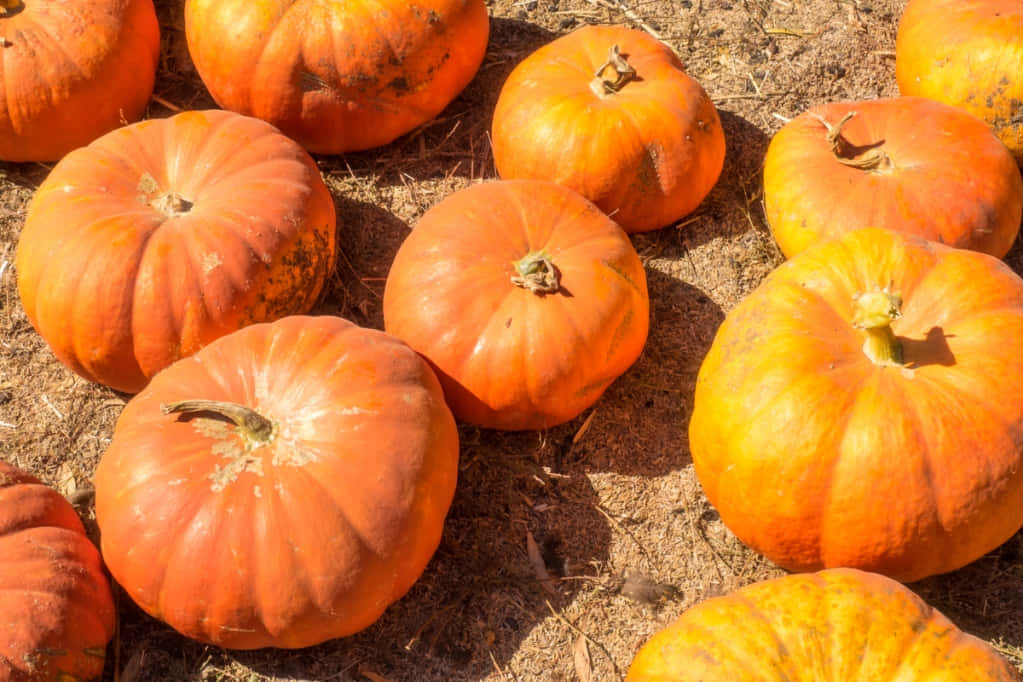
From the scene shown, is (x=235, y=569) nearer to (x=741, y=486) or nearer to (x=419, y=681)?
(x=419, y=681)

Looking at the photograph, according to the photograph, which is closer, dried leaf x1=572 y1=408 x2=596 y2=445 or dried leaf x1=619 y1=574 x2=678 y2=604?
dried leaf x1=619 y1=574 x2=678 y2=604

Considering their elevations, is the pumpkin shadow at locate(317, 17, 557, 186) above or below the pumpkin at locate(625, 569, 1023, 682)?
above

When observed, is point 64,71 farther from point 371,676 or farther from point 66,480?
point 371,676

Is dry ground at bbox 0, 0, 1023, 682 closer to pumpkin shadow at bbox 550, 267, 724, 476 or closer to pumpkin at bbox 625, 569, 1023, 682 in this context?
pumpkin shadow at bbox 550, 267, 724, 476

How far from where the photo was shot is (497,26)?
17.8ft

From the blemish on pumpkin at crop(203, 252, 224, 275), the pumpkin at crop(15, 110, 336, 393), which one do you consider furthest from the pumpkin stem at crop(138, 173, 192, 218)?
the blemish on pumpkin at crop(203, 252, 224, 275)

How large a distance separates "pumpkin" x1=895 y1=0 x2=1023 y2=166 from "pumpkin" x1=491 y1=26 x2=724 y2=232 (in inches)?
42.5

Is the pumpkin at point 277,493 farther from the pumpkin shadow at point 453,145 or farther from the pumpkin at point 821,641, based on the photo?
the pumpkin shadow at point 453,145

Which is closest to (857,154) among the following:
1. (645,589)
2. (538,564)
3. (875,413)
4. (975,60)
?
(975,60)

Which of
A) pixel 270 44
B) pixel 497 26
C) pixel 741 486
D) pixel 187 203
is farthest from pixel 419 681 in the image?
pixel 497 26

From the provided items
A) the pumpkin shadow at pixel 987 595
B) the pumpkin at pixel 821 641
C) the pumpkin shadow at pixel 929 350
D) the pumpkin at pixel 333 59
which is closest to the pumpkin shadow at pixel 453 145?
the pumpkin at pixel 333 59

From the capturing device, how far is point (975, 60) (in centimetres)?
449

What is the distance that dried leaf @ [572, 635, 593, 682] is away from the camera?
3549 mm

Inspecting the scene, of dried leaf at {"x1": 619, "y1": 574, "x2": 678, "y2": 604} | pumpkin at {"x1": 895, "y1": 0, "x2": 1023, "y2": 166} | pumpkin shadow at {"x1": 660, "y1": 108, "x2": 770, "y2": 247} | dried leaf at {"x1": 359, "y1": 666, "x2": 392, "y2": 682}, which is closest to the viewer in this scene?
dried leaf at {"x1": 359, "y1": 666, "x2": 392, "y2": 682}
